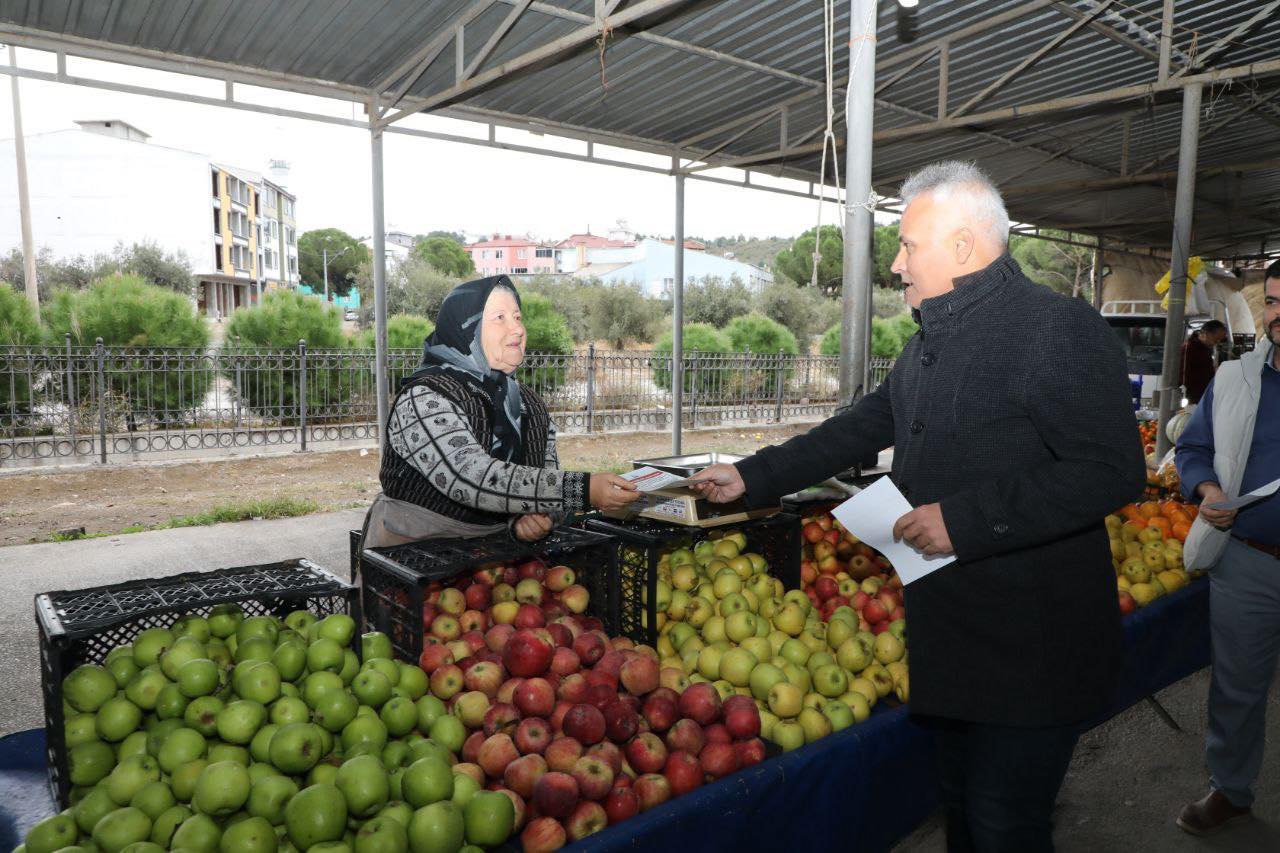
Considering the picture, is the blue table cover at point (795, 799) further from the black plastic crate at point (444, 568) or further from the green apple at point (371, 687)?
the black plastic crate at point (444, 568)

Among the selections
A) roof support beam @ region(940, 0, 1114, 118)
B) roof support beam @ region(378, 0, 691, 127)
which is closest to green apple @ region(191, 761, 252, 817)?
roof support beam @ region(378, 0, 691, 127)

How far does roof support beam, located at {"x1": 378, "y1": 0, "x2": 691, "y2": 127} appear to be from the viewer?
4.30 meters

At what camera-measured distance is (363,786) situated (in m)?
1.60

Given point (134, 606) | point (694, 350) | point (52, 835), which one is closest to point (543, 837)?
point (52, 835)

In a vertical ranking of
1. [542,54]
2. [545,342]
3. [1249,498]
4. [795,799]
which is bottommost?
[795,799]

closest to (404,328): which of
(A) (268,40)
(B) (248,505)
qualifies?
(B) (248,505)

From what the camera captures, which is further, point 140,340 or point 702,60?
point 140,340

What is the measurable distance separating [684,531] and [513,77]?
4.21 m

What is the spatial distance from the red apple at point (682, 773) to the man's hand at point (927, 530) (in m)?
0.76

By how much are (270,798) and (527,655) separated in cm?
76

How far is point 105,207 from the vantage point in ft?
138

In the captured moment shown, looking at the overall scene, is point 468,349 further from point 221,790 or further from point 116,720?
point 221,790

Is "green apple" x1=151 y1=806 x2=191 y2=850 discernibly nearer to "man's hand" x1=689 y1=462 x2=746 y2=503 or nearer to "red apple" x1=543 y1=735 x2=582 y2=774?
"red apple" x1=543 y1=735 x2=582 y2=774

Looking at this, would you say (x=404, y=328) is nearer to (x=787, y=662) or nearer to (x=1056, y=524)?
(x=787, y=662)
